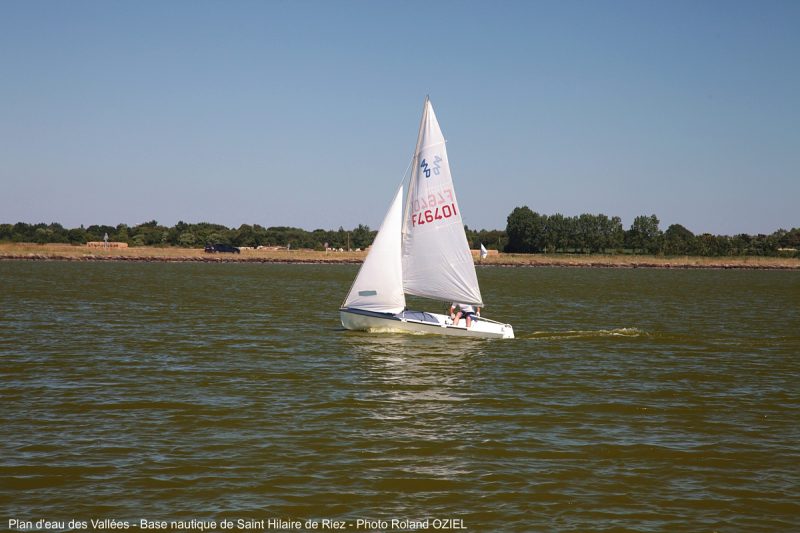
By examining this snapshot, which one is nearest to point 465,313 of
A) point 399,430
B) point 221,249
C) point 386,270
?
point 386,270

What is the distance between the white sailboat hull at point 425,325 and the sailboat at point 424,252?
0.14 ft

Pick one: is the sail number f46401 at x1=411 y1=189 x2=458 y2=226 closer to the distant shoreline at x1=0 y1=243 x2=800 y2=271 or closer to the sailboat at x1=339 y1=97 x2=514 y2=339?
the sailboat at x1=339 y1=97 x2=514 y2=339

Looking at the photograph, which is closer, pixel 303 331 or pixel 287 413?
pixel 287 413

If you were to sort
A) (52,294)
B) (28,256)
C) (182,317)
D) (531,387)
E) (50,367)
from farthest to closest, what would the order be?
(28,256), (52,294), (182,317), (50,367), (531,387)

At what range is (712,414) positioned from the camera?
2078 centimetres

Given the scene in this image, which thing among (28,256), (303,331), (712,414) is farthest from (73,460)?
(28,256)

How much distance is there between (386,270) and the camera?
34.6m

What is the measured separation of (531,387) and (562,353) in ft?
27.5

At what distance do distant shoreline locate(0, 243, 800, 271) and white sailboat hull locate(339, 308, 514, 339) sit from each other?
137 meters

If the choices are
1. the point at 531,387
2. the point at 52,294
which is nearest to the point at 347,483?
the point at 531,387

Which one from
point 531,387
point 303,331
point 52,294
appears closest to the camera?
point 531,387

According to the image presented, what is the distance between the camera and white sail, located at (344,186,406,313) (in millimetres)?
34562

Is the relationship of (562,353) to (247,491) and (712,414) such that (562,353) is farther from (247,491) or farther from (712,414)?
(247,491)

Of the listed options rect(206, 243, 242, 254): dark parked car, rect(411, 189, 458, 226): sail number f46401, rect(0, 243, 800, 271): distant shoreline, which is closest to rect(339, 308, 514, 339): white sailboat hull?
rect(411, 189, 458, 226): sail number f46401
